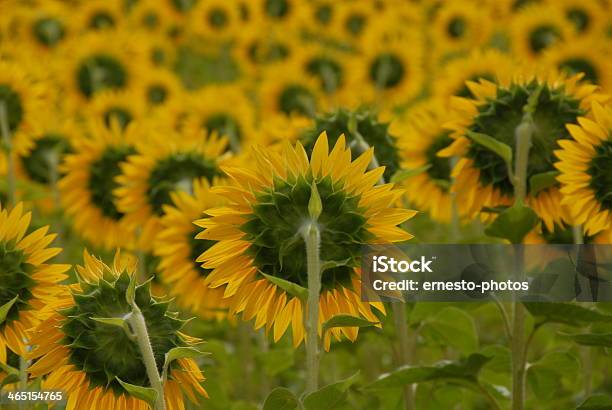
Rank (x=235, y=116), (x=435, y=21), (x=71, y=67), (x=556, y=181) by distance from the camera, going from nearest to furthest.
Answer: (x=556, y=181), (x=235, y=116), (x=71, y=67), (x=435, y=21)

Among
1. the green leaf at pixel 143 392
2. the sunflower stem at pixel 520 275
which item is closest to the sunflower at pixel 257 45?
the sunflower stem at pixel 520 275

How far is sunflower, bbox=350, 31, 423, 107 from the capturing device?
17.7ft

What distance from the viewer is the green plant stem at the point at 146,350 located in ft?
4.72

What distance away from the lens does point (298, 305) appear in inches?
67.7

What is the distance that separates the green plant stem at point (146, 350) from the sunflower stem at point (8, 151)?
162cm

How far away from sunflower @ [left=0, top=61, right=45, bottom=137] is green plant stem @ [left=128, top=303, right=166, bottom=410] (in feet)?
6.96

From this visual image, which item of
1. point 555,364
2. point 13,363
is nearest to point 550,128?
point 555,364

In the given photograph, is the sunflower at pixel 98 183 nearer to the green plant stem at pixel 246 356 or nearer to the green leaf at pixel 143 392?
the green plant stem at pixel 246 356

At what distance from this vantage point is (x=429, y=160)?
9.20 feet

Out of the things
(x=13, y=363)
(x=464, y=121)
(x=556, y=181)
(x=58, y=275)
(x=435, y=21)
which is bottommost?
(x=13, y=363)

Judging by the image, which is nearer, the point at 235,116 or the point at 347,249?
the point at 347,249

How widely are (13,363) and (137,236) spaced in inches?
50.7

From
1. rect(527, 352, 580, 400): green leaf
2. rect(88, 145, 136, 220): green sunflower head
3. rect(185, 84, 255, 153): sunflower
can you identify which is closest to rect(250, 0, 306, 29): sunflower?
rect(185, 84, 255, 153): sunflower

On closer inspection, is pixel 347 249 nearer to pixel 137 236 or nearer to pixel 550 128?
pixel 550 128
